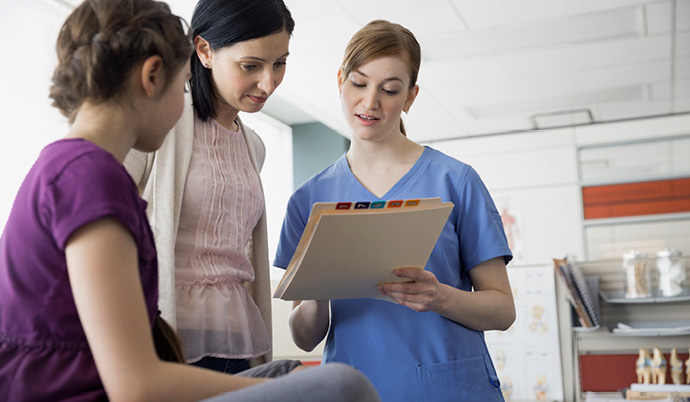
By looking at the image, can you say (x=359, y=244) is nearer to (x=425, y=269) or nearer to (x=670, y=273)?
(x=425, y=269)

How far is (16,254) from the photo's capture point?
27.0 inches

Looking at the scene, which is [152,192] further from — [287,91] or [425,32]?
[287,91]

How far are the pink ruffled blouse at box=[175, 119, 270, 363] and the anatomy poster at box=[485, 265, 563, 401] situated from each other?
2.50 m

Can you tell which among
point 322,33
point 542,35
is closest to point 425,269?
point 322,33

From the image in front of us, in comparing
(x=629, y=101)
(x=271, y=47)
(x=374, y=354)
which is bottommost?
(x=374, y=354)

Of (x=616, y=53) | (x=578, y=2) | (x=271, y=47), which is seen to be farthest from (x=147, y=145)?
→ (x=616, y=53)

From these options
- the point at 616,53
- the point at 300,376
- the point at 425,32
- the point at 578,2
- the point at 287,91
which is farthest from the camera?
the point at 287,91

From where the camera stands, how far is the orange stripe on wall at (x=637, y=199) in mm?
6383

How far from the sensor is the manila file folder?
971 millimetres

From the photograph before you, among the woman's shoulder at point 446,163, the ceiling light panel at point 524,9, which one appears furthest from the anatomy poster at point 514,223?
the woman's shoulder at point 446,163

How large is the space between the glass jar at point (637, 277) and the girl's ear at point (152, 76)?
2.83 m

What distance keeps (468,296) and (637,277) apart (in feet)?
7.29

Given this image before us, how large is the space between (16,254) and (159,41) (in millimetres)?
A: 279

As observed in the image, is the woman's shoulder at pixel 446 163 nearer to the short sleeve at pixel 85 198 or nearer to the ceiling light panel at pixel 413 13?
the short sleeve at pixel 85 198
